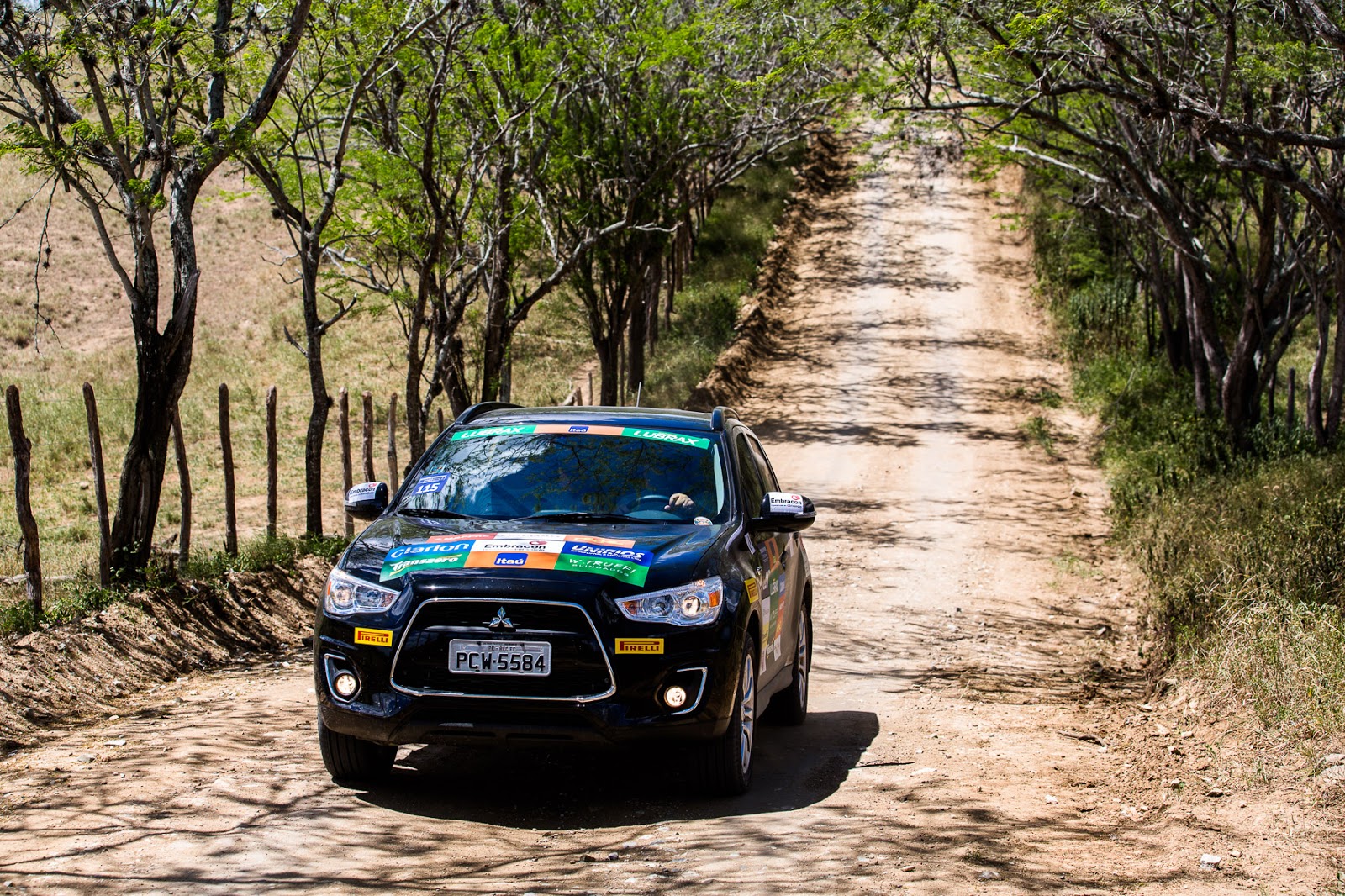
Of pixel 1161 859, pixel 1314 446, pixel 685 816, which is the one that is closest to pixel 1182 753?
pixel 1161 859

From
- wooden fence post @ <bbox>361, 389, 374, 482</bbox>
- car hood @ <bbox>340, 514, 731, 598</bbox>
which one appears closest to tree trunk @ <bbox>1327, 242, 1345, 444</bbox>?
wooden fence post @ <bbox>361, 389, 374, 482</bbox>

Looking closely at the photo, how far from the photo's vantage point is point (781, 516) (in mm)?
6660

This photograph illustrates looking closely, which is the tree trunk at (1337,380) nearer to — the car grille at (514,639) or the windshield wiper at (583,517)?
the windshield wiper at (583,517)

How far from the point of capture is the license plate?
218 inches

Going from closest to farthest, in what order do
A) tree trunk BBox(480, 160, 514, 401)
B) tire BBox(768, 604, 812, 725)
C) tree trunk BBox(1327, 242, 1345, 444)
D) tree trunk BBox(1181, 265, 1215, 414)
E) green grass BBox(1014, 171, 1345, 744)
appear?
green grass BBox(1014, 171, 1345, 744), tire BBox(768, 604, 812, 725), tree trunk BBox(480, 160, 514, 401), tree trunk BBox(1327, 242, 1345, 444), tree trunk BBox(1181, 265, 1215, 414)

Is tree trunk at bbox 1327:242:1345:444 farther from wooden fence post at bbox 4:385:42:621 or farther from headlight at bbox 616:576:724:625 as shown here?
wooden fence post at bbox 4:385:42:621

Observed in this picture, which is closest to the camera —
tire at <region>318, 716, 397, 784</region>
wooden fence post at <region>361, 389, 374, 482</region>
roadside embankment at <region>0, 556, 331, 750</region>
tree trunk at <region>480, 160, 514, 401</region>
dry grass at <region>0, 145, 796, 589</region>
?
tire at <region>318, 716, 397, 784</region>

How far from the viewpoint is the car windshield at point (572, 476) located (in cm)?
657

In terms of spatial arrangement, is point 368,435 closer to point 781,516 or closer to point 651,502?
point 651,502

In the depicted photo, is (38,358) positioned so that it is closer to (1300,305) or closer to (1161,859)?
(1300,305)

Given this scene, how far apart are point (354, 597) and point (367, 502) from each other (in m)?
1.08

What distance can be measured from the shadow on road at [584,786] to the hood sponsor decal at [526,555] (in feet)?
2.58

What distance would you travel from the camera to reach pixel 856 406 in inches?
1050

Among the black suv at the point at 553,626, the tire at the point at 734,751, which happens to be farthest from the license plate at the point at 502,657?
the tire at the point at 734,751
